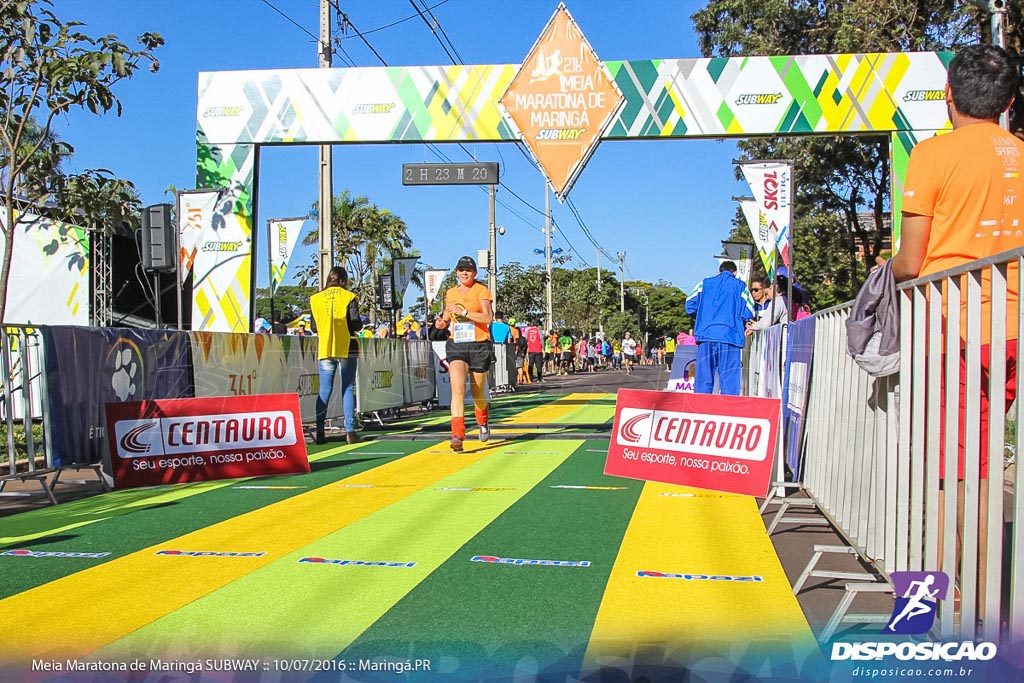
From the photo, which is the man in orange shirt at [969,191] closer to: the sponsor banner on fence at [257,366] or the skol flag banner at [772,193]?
the skol flag banner at [772,193]

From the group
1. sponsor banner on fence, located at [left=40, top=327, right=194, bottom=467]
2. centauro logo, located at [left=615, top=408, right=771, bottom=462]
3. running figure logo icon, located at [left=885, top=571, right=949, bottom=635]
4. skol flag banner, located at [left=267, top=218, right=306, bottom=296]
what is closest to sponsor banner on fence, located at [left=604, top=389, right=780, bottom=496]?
centauro logo, located at [left=615, top=408, right=771, bottom=462]

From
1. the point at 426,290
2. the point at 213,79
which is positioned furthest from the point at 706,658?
the point at 426,290

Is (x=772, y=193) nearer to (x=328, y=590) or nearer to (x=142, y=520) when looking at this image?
(x=142, y=520)

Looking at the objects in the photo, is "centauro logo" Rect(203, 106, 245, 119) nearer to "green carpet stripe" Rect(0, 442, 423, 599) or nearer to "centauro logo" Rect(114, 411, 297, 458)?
"centauro logo" Rect(114, 411, 297, 458)

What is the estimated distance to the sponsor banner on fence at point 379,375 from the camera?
13274mm

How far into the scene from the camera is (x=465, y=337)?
9.67 meters

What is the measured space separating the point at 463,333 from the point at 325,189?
303 inches

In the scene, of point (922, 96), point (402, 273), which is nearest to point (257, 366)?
point (402, 273)

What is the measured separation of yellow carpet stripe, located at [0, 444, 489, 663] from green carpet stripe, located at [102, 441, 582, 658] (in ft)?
0.35

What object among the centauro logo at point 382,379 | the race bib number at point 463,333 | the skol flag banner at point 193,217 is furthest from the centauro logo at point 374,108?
the centauro logo at point 382,379

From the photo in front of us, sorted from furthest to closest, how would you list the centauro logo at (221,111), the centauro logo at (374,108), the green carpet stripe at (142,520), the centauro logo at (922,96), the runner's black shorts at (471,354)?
the centauro logo at (221,111)
the centauro logo at (374,108)
the centauro logo at (922,96)
the runner's black shorts at (471,354)
the green carpet stripe at (142,520)

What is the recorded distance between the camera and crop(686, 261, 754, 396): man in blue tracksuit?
9.52m

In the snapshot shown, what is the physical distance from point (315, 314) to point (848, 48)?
1355 centimetres

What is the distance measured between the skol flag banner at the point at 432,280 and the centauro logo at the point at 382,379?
9004 millimetres
